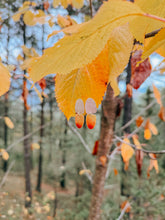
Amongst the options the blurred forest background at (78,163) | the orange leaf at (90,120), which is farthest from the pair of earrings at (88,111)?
the blurred forest background at (78,163)

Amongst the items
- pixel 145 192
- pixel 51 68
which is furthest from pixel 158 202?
pixel 51 68

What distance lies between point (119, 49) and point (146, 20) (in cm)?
4

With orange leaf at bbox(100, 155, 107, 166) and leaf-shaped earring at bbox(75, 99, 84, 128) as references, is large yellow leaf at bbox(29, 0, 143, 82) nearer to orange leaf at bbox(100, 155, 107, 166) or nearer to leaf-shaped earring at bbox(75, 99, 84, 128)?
leaf-shaped earring at bbox(75, 99, 84, 128)

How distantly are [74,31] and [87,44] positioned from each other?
17 millimetres

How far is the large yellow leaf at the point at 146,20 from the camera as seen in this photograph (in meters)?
0.16

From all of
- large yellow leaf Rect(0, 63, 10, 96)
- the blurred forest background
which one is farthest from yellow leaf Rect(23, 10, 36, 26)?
large yellow leaf Rect(0, 63, 10, 96)

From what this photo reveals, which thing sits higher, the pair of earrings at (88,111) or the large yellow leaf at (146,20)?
the large yellow leaf at (146,20)

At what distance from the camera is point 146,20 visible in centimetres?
17

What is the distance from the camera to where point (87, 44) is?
0.14 m

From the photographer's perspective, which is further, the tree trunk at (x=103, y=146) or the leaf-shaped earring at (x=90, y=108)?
the tree trunk at (x=103, y=146)

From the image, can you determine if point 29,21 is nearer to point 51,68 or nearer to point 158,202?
point 51,68

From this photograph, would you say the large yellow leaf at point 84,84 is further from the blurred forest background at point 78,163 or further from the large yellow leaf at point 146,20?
the blurred forest background at point 78,163

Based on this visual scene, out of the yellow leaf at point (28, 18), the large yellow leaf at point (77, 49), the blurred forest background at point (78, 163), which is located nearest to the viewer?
the large yellow leaf at point (77, 49)

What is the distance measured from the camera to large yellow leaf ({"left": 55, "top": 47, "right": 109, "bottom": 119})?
0.18 meters
